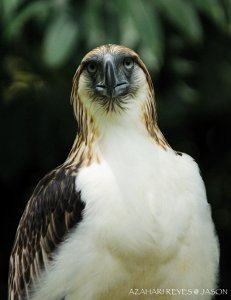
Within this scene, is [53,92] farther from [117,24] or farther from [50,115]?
[117,24]

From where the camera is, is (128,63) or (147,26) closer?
(128,63)

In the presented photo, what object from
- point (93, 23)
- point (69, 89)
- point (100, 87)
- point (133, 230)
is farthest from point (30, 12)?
point (133, 230)

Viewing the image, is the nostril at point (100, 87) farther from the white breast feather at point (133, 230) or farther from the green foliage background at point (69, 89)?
the green foliage background at point (69, 89)

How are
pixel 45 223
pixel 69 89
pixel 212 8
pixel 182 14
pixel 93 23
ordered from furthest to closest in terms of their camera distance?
pixel 69 89, pixel 212 8, pixel 182 14, pixel 93 23, pixel 45 223

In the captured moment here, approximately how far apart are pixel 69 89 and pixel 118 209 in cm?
295

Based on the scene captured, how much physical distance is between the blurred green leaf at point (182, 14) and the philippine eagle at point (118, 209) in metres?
0.86

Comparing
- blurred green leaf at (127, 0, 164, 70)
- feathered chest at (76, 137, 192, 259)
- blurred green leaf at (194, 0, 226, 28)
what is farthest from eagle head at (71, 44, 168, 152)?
blurred green leaf at (194, 0, 226, 28)

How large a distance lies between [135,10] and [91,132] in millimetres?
1023

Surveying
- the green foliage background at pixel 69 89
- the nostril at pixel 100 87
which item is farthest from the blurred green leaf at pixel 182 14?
the nostril at pixel 100 87

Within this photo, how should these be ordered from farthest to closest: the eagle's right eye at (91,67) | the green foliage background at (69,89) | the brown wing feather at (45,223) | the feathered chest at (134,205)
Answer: the green foliage background at (69,89), the eagle's right eye at (91,67), the brown wing feather at (45,223), the feathered chest at (134,205)

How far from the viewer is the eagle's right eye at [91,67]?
18.1 ft

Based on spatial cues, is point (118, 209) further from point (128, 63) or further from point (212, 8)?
point (212, 8)

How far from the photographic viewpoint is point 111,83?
17.7ft

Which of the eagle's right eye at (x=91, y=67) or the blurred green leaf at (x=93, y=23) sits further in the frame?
the blurred green leaf at (x=93, y=23)
